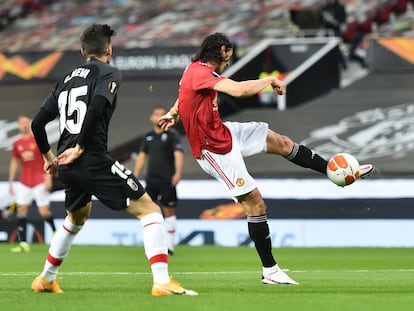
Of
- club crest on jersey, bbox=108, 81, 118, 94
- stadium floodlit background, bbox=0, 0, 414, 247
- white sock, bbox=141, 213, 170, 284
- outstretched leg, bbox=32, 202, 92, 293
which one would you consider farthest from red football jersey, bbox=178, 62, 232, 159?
stadium floodlit background, bbox=0, 0, 414, 247

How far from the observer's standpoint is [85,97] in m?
8.70

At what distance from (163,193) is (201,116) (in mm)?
6687

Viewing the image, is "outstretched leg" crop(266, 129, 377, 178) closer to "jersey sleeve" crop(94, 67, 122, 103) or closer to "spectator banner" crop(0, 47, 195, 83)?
"jersey sleeve" crop(94, 67, 122, 103)

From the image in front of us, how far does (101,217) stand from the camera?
62.3ft

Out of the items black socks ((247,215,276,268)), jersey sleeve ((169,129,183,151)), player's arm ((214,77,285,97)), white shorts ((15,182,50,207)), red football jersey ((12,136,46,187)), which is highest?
player's arm ((214,77,285,97))

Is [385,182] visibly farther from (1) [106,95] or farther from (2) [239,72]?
(1) [106,95]

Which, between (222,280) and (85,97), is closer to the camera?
(85,97)

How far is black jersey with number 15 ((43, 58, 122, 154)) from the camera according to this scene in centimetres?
860

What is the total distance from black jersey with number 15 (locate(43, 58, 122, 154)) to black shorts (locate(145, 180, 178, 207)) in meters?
7.63

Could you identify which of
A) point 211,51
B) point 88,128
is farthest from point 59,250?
point 211,51

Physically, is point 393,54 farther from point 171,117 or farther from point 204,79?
point 204,79

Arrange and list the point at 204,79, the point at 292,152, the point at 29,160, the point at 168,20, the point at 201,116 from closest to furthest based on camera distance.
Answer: the point at 204,79
the point at 201,116
the point at 292,152
the point at 29,160
the point at 168,20

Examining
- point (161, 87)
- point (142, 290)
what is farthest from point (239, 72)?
point (142, 290)

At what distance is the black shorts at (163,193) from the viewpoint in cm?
1648
